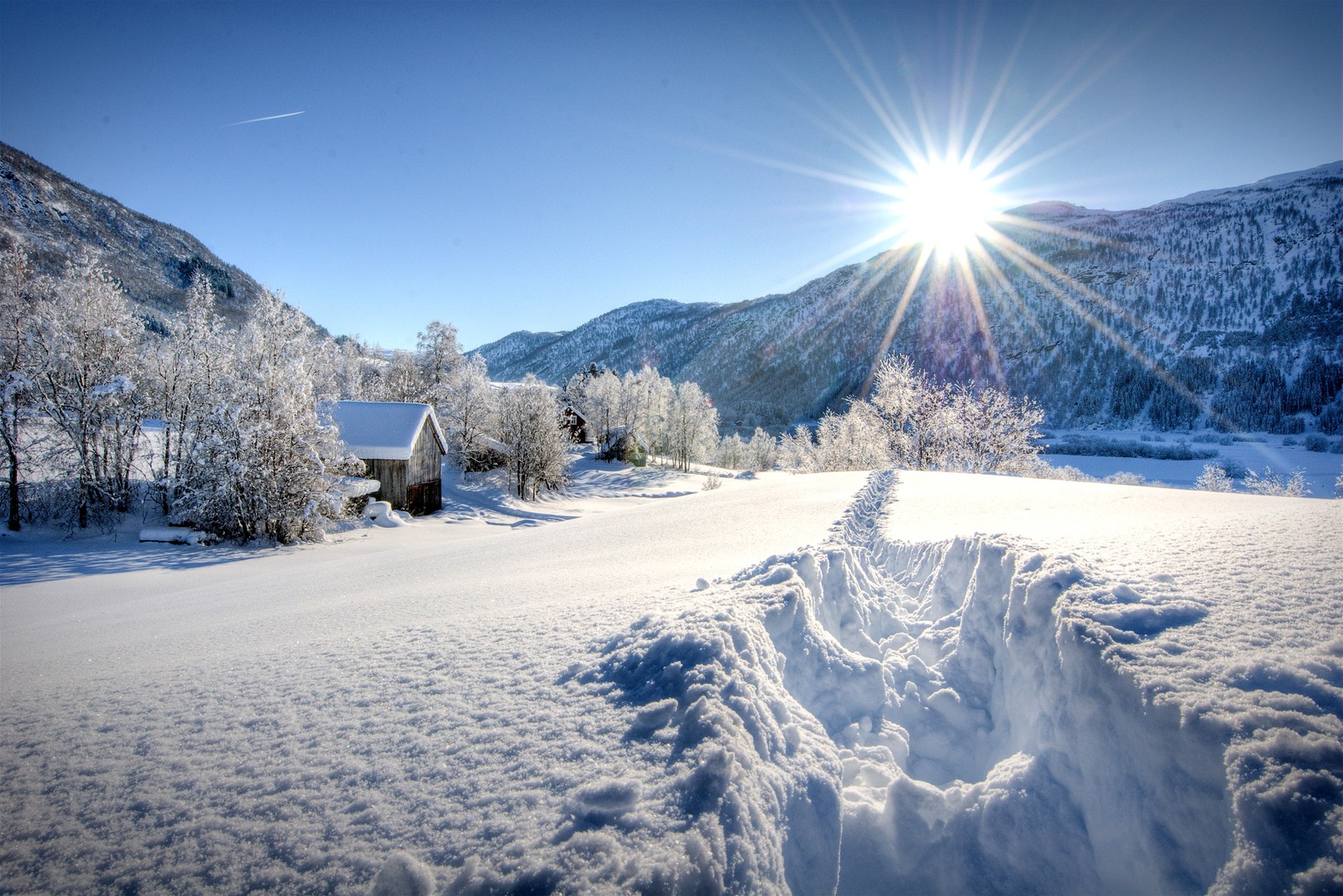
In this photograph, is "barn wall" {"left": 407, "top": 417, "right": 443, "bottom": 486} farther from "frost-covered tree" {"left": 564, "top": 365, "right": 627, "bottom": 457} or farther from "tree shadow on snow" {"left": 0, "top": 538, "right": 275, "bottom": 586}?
"frost-covered tree" {"left": 564, "top": 365, "right": 627, "bottom": 457}

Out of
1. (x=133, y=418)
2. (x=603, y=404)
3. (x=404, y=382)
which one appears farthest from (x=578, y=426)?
(x=133, y=418)

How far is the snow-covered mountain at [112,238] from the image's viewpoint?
7631cm

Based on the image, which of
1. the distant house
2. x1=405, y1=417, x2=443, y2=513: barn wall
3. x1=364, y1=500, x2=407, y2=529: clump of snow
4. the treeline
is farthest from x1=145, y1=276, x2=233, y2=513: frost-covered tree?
the distant house

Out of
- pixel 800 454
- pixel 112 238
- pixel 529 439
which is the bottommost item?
Result: pixel 800 454

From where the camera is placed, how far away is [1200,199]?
119875 millimetres

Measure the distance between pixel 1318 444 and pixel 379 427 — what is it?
94.9 meters

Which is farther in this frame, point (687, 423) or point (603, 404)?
point (603, 404)

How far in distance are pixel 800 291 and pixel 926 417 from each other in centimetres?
15554

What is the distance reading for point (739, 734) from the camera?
2.39 meters

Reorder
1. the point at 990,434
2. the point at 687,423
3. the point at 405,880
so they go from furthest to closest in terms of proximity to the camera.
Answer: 1. the point at 687,423
2. the point at 990,434
3. the point at 405,880

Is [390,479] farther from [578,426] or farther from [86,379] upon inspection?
[578,426]

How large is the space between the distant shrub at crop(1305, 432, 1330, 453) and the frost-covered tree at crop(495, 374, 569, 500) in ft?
281

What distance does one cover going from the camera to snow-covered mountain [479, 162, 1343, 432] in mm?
78500

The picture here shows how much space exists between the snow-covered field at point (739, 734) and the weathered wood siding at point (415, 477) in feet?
55.0
